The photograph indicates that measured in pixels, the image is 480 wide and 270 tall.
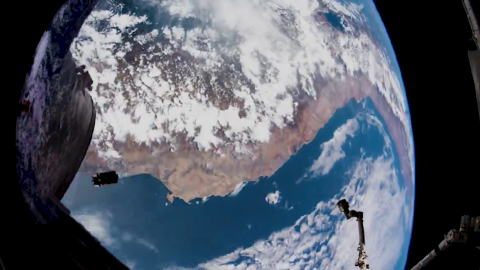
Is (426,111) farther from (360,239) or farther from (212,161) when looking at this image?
(212,161)

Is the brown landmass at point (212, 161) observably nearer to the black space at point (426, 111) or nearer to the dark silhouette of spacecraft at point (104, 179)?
the dark silhouette of spacecraft at point (104, 179)

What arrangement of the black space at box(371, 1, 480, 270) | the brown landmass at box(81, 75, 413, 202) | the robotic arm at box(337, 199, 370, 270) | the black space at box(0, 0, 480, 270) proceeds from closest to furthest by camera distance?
the black space at box(0, 0, 480, 270) < the black space at box(371, 1, 480, 270) < the robotic arm at box(337, 199, 370, 270) < the brown landmass at box(81, 75, 413, 202)

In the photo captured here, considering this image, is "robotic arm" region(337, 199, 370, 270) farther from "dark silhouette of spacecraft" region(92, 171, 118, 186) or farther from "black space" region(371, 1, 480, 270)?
"dark silhouette of spacecraft" region(92, 171, 118, 186)

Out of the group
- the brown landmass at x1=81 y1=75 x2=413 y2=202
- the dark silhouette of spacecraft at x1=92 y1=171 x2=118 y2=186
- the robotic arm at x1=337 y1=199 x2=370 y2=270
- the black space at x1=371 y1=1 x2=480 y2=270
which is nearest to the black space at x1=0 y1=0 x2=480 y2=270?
the black space at x1=371 y1=1 x2=480 y2=270

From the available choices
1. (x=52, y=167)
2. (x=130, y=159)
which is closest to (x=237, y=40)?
(x=130, y=159)

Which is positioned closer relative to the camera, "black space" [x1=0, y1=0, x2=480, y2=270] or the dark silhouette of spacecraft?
"black space" [x1=0, y1=0, x2=480, y2=270]

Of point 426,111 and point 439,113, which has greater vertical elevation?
point 426,111

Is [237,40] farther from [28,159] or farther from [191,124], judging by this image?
[28,159]

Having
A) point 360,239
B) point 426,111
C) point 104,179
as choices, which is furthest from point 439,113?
point 104,179
